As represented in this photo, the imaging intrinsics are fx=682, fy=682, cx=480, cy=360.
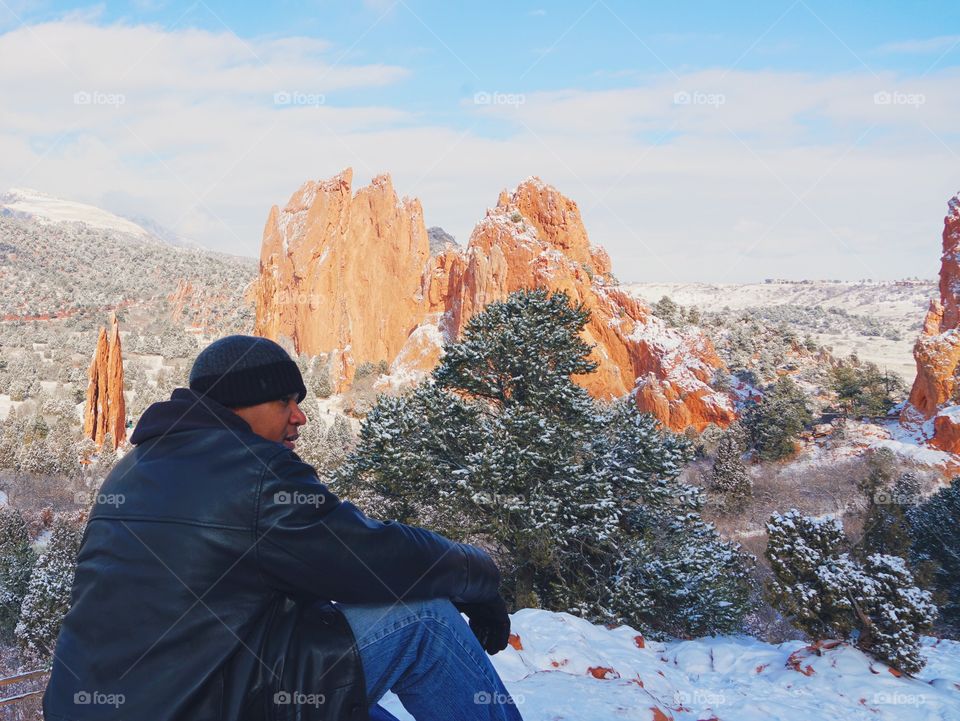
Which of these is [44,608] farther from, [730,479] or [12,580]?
[730,479]

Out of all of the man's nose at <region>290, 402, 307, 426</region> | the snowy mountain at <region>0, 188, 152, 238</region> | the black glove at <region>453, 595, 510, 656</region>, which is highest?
the snowy mountain at <region>0, 188, 152, 238</region>

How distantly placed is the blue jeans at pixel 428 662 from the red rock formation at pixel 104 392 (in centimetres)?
3431

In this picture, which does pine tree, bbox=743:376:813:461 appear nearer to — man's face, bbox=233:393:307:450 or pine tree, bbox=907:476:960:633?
pine tree, bbox=907:476:960:633

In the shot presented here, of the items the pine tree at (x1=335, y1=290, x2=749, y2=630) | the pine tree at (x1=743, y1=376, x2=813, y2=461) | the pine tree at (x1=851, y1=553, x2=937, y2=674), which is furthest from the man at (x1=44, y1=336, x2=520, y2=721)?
the pine tree at (x1=743, y1=376, x2=813, y2=461)

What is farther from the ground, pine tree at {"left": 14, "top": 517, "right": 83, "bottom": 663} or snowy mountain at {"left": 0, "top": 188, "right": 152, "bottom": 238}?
snowy mountain at {"left": 0, "top": 188, "right": 152, "bottom": 238}

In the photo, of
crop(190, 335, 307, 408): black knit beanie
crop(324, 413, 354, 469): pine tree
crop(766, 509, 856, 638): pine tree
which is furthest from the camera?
crop(324, 413, 354, 469): pine tree

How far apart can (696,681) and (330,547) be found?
16.0 ft

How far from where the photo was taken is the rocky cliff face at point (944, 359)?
26.0m

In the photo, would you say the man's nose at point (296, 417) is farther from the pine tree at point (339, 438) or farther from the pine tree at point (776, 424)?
the pine tree at point (776, 424)

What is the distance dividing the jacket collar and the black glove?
3.13ft

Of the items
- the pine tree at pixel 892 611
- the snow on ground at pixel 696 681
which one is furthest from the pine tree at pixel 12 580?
the pine tree at pixel 892 611

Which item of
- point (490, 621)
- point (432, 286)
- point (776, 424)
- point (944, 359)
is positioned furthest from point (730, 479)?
point (432, 286)

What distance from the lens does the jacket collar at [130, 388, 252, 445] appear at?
1668 mm

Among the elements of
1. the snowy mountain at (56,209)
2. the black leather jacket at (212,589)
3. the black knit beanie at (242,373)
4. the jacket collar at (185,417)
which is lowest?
the black leather jacket at (212,589)
